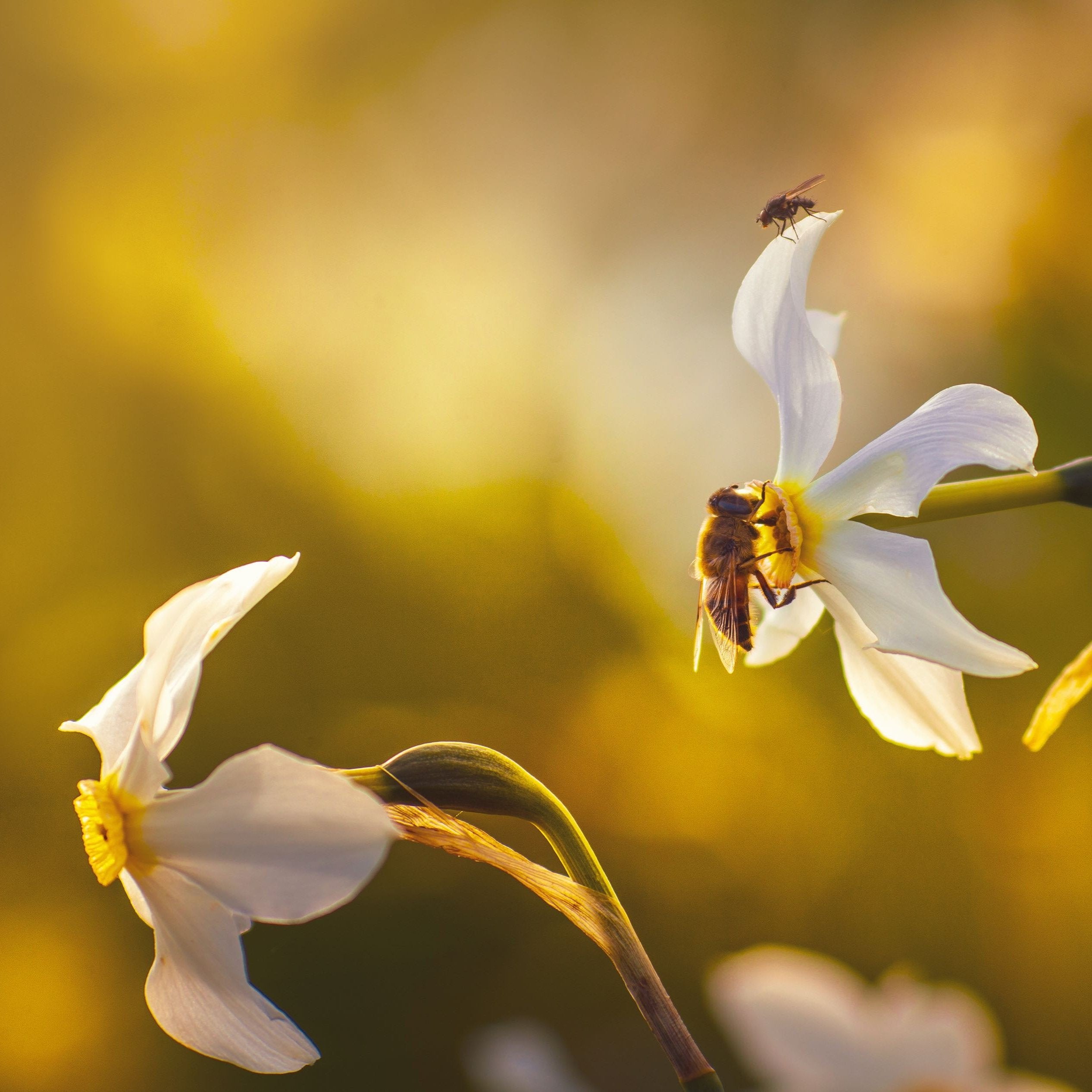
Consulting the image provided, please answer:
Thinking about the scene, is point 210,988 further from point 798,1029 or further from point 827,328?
point 827,328

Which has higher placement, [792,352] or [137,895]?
[792,352]

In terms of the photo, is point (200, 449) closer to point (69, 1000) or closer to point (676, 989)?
point (69, 1000)

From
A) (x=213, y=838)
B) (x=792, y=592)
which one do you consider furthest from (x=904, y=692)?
(x=213, y=838)

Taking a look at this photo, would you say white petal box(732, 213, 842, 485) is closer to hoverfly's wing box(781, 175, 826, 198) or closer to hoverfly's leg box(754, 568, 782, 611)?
hoverfly's leg box(754, 568, 782, 611)

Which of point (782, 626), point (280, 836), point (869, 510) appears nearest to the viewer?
point (280, 836)

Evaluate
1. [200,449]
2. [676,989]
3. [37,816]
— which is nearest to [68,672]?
[37,816]

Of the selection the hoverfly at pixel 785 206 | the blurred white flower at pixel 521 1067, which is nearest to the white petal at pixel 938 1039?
the blurred white flower at pixel 521 1067

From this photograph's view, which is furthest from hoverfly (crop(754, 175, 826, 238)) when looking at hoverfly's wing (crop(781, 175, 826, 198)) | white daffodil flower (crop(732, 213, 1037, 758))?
white daffodil flower (crop(732, 213, 1037, 758))
